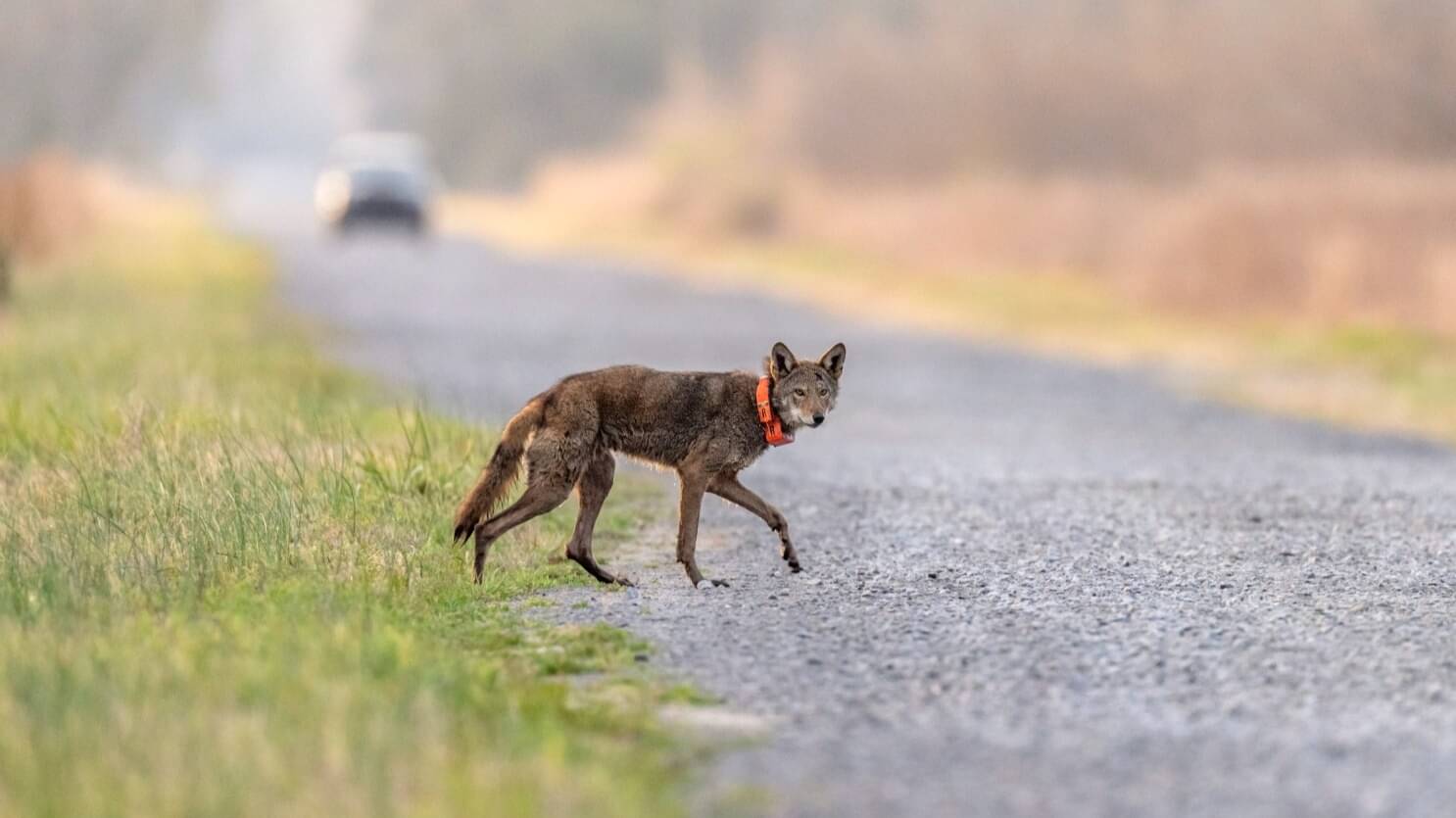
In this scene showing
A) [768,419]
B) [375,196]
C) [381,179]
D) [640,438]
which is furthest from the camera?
[381,179]

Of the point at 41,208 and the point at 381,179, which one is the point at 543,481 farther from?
the point at 381,179

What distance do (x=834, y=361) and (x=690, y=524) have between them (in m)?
0.99

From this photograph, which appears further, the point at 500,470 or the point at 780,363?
the point at 780,363

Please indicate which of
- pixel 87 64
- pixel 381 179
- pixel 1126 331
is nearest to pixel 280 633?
pixel 1126 331

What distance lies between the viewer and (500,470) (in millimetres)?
8766

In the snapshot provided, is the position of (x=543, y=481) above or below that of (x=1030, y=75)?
below

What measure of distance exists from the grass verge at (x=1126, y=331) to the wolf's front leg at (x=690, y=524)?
810 cm

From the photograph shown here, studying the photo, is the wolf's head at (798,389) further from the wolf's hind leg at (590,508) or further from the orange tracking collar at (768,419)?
the wolf's hind leg at (590,508)

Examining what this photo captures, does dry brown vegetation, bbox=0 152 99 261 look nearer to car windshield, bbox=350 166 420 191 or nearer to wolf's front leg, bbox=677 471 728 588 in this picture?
car windshield, bbox=350 166 420 191

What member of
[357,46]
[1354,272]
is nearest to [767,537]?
[1354,272]

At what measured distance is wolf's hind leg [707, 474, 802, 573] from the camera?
364 inches

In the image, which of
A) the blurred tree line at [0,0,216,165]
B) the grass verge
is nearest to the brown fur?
the grass verge

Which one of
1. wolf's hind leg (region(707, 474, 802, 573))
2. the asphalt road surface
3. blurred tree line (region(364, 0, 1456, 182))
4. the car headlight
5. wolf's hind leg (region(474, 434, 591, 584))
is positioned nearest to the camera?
the asphalt road surface

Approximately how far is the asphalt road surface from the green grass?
0.41m
